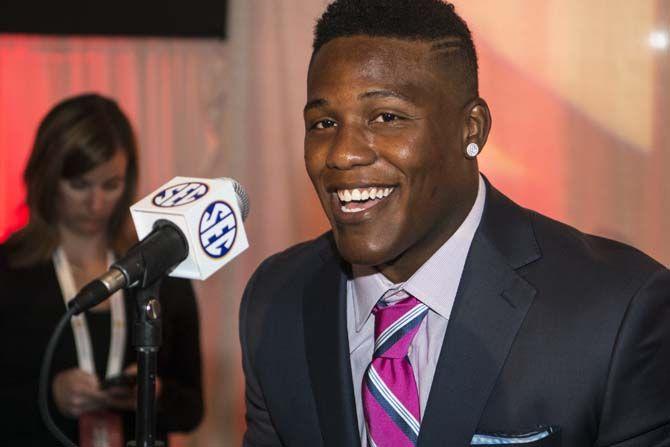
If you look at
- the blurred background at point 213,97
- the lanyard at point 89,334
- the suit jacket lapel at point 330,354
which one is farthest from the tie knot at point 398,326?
the blurred background at point 213,97

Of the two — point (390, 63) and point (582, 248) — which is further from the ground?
point (390, 63)

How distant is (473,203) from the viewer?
234 centimetres

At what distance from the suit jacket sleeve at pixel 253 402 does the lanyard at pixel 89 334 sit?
1.00m

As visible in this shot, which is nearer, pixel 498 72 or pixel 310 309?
pixel 310 309

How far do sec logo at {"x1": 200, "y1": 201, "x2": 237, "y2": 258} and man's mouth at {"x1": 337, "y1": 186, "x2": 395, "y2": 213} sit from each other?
34cm

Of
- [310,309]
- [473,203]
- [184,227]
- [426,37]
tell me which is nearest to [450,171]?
[473,203]

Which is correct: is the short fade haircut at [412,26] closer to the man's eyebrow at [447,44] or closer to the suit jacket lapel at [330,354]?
the man's eyebrow at [447,44]

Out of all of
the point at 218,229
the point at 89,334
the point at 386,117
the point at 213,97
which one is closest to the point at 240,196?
the point at 218,229

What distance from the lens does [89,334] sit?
3.44 metres

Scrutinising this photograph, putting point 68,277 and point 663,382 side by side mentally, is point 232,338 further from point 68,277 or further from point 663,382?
point 663,382

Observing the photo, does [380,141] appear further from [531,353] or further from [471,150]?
[531,353]

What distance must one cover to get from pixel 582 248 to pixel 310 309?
0.70 m

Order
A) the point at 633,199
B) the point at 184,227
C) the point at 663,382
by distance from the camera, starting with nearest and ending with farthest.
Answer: the point at 184,227 < the point at 663,382 < the point at 633,199

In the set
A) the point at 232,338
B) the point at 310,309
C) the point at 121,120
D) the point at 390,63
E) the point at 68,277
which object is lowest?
the point at 232,338
